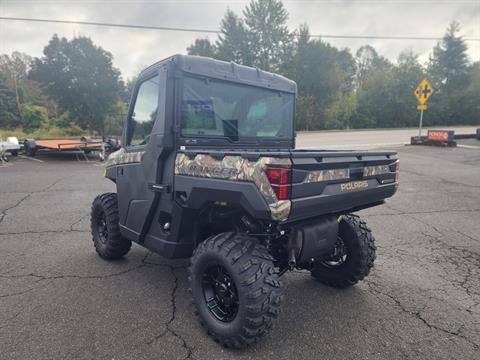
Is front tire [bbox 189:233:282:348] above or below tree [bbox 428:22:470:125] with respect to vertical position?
below

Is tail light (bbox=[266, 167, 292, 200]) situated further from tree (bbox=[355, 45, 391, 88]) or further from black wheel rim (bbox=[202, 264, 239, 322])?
tree (bbox=[355, 45, 391, 88])

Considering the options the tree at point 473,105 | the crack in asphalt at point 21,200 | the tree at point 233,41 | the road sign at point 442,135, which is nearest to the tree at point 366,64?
the tree at point 473,105

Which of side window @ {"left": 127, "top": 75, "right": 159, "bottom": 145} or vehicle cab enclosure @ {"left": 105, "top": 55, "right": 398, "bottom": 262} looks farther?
side window @ {"left": 127, "top": 75, "right": 159, "bottom": 145}

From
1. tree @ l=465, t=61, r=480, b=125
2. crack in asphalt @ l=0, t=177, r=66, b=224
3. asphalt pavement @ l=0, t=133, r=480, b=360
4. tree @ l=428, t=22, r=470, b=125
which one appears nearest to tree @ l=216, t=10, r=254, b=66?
tree @ l=428, t=22, r=470, b=125

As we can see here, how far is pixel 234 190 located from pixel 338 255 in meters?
1.80

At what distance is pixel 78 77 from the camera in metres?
23.2

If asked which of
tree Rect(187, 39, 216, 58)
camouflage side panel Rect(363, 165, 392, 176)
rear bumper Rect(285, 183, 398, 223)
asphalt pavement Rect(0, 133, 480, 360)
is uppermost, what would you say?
tree Rect(187, 39, 216, 58)

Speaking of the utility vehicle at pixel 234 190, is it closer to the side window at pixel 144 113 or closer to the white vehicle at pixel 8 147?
the side window at pixel 144 113

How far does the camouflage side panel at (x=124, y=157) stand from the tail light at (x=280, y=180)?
1.61 meters

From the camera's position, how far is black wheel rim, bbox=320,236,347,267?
3.44 m

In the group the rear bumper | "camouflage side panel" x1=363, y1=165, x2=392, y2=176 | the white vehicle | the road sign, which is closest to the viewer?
the rear bumper

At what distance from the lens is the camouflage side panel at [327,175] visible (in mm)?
2250

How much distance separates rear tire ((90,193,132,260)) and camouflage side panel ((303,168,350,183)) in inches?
101

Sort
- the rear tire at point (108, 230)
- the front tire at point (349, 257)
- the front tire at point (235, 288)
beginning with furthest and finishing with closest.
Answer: the rear tire at point (108, 230) < the front tire at point (349, 257) < the front tire at point (235, 288)
